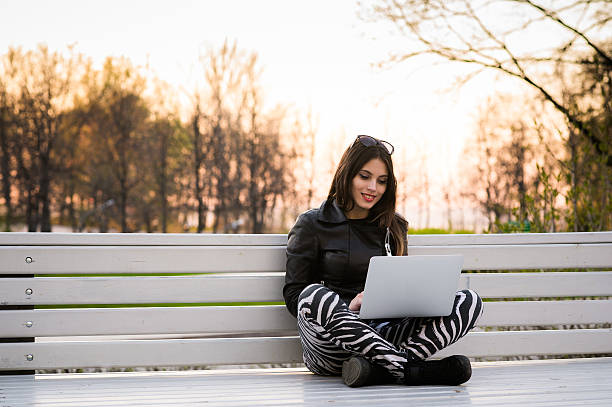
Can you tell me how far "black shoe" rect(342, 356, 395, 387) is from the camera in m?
2.68

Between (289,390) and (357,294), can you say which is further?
(357,294)

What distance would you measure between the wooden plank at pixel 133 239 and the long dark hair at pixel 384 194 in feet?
1.25

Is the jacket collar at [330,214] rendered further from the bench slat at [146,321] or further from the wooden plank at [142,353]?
the wooden plank at [142,353]

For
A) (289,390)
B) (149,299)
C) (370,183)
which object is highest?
(370,183)

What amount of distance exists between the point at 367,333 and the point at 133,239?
1.20m

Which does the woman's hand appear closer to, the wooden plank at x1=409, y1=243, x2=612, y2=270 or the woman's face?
the woman's face

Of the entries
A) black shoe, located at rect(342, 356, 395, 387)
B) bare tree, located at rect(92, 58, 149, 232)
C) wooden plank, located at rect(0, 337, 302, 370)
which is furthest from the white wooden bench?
bare tree, located at rect(92, 58, 149, 232)

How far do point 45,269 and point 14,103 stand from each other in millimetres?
24908

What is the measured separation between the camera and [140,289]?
3188 millimetres

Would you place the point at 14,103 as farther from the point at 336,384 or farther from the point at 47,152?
the point at 336,384

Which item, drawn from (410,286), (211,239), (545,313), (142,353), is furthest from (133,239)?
(545,313)

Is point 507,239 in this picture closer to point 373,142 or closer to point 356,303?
point 373,142

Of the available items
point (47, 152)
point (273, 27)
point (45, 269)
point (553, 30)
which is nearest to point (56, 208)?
point (47, 152)

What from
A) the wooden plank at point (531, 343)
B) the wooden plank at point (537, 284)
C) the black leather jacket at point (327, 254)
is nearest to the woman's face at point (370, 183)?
the black leather jacket at point (327, 254)
